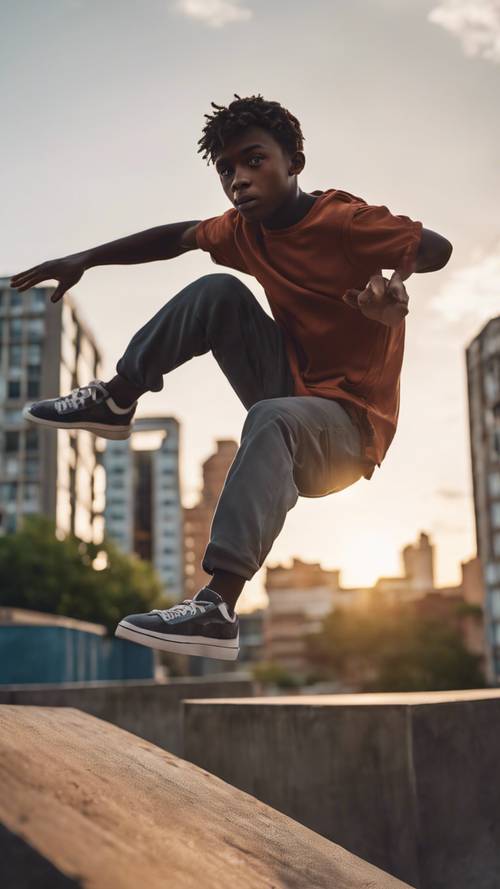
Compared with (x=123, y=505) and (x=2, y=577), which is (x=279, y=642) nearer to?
(x=123, y=505)

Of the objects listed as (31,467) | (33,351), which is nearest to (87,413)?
(31,467)

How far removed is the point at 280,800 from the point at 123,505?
4224 inches

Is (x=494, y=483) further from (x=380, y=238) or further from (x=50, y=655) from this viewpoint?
(x=380, y=238)

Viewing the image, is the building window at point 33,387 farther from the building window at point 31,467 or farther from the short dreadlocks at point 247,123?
the short dreadlocks at point 247,123

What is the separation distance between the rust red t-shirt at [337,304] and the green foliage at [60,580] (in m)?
36.2

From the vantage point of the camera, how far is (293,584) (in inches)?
4958

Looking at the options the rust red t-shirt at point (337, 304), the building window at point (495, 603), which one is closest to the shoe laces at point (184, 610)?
the rust red t-shirt at point (337, 304)

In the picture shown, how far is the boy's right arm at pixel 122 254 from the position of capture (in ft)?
12.3

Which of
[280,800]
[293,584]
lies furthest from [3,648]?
[293,584]

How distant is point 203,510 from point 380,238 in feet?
490

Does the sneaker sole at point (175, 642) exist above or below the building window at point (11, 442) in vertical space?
below

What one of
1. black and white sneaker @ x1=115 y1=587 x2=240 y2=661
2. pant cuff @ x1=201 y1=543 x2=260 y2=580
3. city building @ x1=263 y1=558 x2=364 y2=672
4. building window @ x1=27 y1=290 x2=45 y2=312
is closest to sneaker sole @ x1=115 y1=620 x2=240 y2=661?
black and white sneaker @ x1=115 y1=587 x2=240 y2=661

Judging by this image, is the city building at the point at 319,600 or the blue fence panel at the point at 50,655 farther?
the city building at the point at 319,600

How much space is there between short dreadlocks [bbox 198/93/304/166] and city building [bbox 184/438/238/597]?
5684 inches
